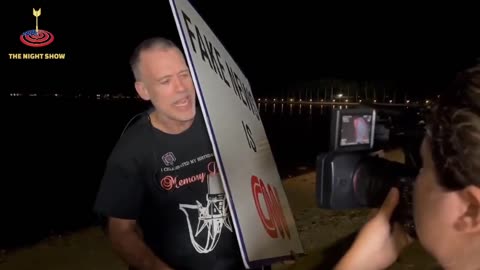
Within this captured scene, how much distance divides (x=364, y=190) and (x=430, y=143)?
374mm

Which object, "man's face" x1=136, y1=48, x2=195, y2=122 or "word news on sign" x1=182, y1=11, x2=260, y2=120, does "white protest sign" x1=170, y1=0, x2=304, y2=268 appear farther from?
"man's face" x1=136, y1=48, x2=195, y2=122

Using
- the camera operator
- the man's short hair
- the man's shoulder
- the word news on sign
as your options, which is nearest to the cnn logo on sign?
the word news on sign

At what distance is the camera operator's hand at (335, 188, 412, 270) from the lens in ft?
3.90

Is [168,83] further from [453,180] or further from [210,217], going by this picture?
[453,180]

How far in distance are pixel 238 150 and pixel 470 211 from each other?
2.70ft

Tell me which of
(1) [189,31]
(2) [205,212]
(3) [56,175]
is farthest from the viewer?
(3) [56,175]

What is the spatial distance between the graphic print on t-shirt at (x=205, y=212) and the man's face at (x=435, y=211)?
3.32 feet

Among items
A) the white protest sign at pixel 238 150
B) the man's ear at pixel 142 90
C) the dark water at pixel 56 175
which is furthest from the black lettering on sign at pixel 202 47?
the dark water at pixel 56 175

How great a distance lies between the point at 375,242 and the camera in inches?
46.9

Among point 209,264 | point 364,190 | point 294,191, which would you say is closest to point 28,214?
point 294,191

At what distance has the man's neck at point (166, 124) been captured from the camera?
185cm

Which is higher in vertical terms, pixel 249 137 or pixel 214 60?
pixel 214 60

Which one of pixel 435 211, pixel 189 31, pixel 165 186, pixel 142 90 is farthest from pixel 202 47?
pixel 435 211

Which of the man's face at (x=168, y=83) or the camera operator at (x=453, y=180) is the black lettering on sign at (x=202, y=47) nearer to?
the man's face at (x=168, y=83)
